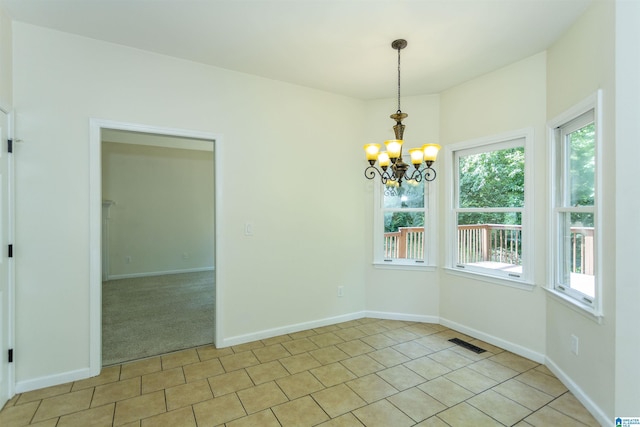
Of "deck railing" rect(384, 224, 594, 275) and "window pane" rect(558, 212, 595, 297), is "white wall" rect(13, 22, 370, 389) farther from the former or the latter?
"window pane" rect(558, 212, 595, 297)

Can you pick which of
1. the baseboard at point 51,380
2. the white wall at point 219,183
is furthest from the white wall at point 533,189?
the baseboard at point 51,380

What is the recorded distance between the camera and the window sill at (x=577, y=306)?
2.11 meters

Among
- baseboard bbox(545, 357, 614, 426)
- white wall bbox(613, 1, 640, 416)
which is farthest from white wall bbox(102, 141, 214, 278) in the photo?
white wall bbox(613, 1, 640, 416)

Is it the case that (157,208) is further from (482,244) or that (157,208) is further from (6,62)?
→ (482,244)

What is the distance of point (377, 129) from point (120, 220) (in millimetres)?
5620

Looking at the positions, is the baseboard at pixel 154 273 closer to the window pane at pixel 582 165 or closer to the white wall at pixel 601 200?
the white wall at pixel 601 200

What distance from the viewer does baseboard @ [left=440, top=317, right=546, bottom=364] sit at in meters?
2.91

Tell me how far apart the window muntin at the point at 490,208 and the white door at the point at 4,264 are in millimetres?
4126

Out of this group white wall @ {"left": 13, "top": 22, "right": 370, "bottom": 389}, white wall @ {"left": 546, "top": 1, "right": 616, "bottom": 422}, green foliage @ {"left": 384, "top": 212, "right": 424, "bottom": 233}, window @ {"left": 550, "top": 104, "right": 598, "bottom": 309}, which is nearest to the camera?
white wall @ {"left": 546, "top": 1, "right": 616, "bottom": 422}

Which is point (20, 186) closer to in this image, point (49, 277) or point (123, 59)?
point (49, 277)

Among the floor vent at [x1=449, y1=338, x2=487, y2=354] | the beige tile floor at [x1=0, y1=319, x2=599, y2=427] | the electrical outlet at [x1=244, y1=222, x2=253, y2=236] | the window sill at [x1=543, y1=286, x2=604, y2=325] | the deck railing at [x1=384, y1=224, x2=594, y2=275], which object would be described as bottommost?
the beige tile floor at [x1=0, y1=319, x2=599, y2=427]

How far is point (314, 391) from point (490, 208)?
2527 mm

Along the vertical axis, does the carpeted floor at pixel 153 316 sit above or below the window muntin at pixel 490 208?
below

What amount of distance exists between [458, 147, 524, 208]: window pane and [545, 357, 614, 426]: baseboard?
1476 millimetres
